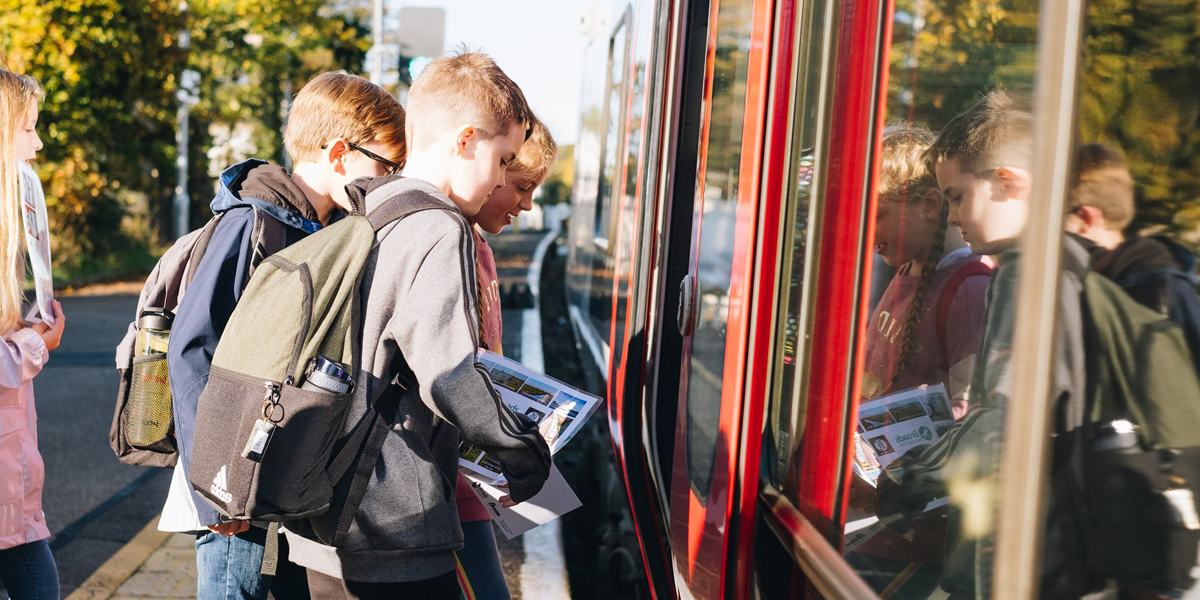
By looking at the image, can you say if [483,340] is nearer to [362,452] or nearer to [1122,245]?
[362,452]

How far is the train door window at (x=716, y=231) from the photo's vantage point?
2.09 meters

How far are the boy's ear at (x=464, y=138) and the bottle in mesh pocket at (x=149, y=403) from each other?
0.84m

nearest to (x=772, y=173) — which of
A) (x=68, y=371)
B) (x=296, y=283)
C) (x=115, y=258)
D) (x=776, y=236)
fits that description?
(x=776, y=236)

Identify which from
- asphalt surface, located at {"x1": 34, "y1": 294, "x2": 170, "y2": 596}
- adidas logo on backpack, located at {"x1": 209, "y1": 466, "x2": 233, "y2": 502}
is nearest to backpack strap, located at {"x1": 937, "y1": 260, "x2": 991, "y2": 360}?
adidas logo on backpack, located at {"x1": 209, "y1": 466, "x2": 233, "y2": 502}

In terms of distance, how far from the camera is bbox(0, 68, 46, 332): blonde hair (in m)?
2.59

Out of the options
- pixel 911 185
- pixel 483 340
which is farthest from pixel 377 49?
pixel 911 185

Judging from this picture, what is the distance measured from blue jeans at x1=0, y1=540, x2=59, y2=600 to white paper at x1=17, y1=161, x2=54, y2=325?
60 cm

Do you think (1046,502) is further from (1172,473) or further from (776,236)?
(776,236)

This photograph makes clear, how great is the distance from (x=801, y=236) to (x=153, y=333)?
1.44 meters

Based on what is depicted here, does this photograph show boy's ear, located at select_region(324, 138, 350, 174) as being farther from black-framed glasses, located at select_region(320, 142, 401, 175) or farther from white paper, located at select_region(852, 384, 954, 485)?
white paper, located at select_region(852, 384, 954, 485)

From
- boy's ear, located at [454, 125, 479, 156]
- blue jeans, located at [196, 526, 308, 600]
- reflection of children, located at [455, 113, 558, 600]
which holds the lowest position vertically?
blue jeans, located at [196, 526, 308, 600]

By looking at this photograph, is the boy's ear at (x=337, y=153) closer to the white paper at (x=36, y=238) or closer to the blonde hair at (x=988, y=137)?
the white paper at (x=36, y=238)

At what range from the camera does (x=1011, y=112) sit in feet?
3.82

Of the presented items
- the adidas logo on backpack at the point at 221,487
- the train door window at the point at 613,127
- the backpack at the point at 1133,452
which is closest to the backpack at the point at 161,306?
the adidas logo on backpack at the point at 221,487
